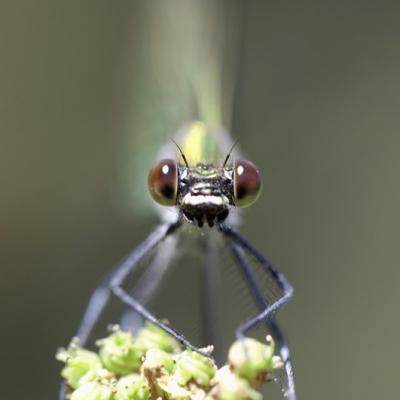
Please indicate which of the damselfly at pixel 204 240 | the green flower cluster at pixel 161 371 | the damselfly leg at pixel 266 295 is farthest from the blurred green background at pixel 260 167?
the green flower cluster at pixel 161 371

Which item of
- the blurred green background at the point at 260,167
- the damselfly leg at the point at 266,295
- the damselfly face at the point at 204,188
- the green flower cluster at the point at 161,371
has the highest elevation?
the blurred green background at the point at 260,167

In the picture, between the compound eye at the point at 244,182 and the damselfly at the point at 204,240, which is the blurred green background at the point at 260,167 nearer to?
the damselfly at the point at 204,240

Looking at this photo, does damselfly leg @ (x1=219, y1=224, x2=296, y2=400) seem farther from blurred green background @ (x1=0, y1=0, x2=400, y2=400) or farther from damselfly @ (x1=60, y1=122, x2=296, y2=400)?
blurred green background @ (x1=0, y1=0, x2=400, y2=400)

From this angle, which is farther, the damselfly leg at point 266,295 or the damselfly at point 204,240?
the damselfly at point 204,240

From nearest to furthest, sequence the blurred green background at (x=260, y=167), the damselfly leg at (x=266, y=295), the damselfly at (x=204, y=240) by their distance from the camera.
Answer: the damselfly leg at (x=266, y=295), the damselfly at (x=204, y=240), the blurred green background at (x=260, y=167)

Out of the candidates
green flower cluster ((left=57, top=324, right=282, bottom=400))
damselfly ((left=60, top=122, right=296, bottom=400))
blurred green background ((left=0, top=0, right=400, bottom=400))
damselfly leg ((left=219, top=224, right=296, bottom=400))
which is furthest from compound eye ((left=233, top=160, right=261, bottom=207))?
blurred green background ((left=0, top=0, right=400, bottom=400))

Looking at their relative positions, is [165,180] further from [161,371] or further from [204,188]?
[161,371]

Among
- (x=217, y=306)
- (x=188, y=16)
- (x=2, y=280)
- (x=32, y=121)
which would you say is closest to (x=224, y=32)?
(x=188, y=16)
